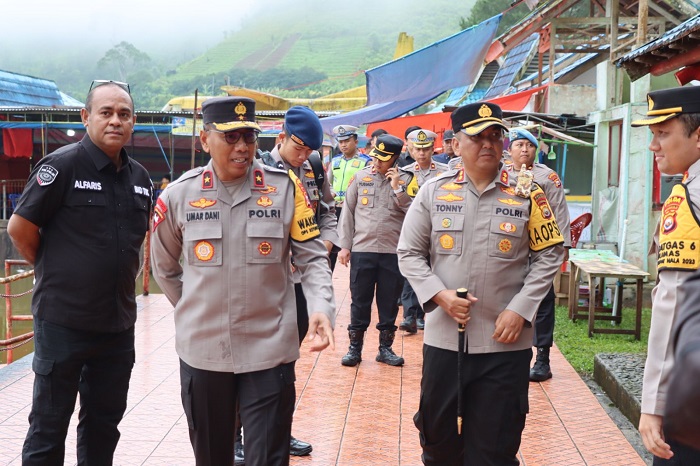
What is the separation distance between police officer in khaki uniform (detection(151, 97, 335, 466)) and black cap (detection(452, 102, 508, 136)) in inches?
37.4

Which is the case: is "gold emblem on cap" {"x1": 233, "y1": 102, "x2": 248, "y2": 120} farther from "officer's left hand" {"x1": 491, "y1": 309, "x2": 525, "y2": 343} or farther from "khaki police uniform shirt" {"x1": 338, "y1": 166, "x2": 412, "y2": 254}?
"khaki police uniform shirt" {"x1": 338, "y1": 166, "x2": 412, "y2": 254}

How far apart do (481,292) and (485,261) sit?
15 centimetres

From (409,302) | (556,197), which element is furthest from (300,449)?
(409,302)

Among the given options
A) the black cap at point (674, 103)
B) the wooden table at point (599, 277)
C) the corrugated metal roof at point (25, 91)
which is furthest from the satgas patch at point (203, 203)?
the corrugated metal roof at point (25, 91)

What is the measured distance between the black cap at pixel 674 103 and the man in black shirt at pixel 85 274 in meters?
2.50

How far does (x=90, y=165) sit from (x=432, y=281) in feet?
5.82

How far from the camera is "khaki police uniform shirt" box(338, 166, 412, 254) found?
7.62 m

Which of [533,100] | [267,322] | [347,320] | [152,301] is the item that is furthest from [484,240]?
[533,100]

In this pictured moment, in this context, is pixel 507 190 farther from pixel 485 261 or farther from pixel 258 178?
pixel 258 178

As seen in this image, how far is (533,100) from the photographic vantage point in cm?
1577

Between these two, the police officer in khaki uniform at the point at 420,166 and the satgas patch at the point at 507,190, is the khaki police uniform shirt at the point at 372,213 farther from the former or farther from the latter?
the satgas patch at the point at 507,190

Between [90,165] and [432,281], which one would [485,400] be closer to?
[432,281]

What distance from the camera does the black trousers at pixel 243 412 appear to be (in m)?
3.41

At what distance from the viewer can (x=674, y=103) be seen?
2.99 metres
